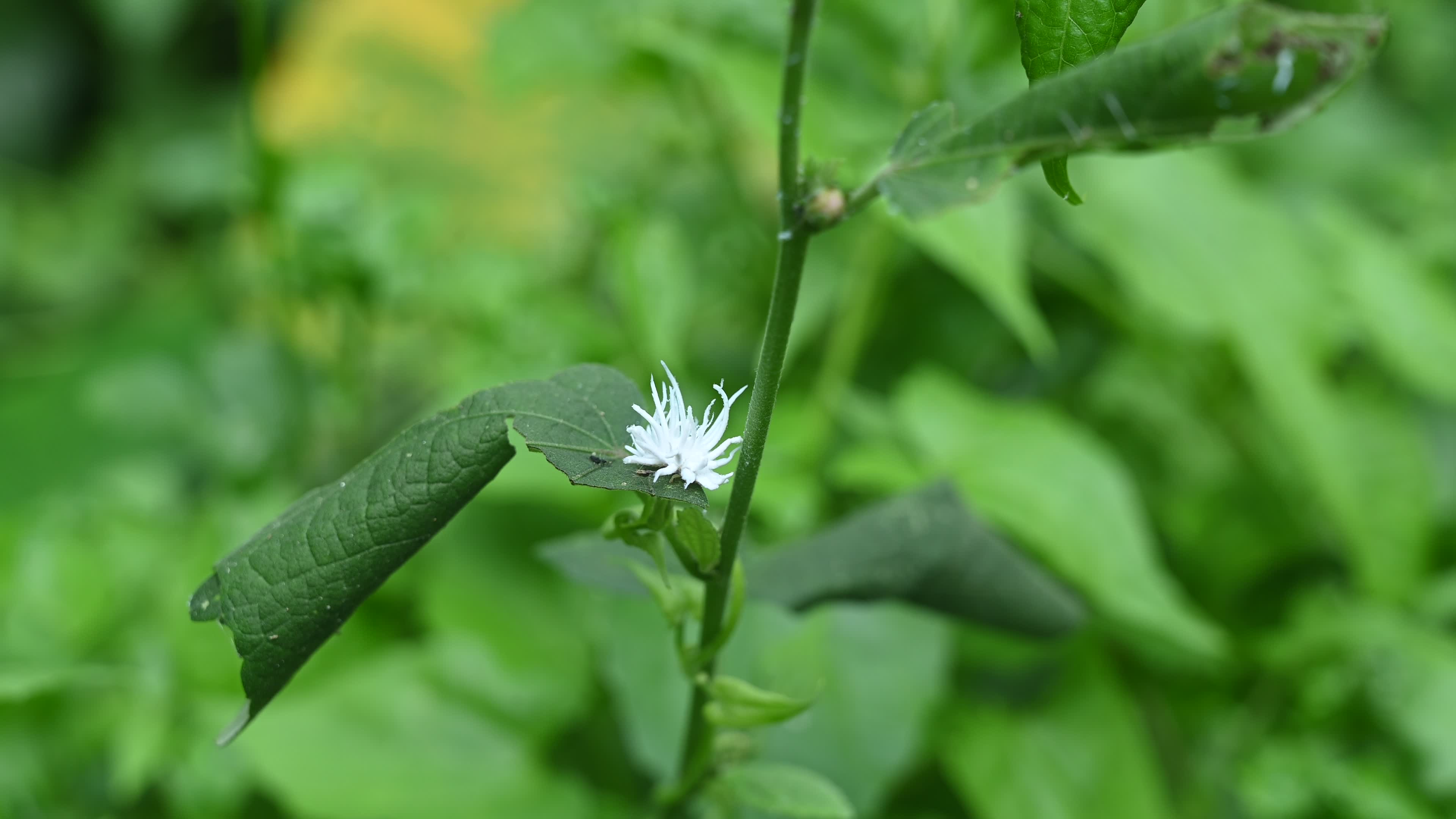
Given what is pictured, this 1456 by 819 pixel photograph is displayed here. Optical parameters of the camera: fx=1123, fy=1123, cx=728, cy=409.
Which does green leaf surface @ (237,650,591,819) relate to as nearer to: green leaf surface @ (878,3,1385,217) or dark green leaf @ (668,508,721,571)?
dark green leaf @ (668,508,721,571)

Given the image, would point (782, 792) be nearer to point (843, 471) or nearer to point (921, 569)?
point (921, 569)

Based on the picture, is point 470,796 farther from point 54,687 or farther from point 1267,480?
point 1267,480

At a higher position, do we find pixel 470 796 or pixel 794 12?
pixel 794 12

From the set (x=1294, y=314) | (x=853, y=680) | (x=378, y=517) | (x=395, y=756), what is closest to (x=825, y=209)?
(x=378, y=517)

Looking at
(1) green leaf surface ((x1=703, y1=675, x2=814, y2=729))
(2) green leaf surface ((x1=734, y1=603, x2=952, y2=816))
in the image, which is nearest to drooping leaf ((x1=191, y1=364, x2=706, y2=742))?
(1) green leaf surface ((x1=703, y1=675, x2=814, y2=729))

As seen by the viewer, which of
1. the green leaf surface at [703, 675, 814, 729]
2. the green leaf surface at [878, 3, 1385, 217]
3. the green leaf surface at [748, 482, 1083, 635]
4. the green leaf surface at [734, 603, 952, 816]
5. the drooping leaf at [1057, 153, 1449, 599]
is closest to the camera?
the green leaf surface at [878, 3, 1385, 217]

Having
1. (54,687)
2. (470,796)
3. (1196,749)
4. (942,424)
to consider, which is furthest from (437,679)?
(1196,749)
